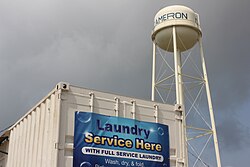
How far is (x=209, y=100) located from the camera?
2014 cm

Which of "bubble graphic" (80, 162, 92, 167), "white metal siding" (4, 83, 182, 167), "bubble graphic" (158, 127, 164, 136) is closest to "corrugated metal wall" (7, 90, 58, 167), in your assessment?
"white metal siding" (4, 83, 182, 167)

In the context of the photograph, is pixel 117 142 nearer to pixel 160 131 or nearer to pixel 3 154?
pixel 160 131

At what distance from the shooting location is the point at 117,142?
863 centimetres

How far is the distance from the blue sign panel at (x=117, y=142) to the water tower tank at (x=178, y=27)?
1209cm

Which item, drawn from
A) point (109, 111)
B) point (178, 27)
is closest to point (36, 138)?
point (109, 111)

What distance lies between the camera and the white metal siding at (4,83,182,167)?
810 cm

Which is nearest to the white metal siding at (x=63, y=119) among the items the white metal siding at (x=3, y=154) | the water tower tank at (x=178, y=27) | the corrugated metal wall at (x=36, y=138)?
the corrugated metal wall at (x=36, y=138)

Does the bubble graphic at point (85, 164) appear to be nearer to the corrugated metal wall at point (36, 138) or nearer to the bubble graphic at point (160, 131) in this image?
the corrugated metal wall at point (36, 138)

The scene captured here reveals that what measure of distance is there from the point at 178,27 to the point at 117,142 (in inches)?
514

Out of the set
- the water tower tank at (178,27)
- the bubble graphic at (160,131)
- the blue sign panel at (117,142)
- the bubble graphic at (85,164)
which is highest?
the water tower tank at (178,27)

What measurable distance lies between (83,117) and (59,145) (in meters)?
0.79

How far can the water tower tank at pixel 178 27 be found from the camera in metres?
20.7

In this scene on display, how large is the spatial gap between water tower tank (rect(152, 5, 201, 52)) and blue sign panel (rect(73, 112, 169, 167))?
39.7 feet

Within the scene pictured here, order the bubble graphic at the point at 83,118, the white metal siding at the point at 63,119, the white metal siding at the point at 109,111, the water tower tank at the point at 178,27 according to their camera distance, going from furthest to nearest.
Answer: the water tower tank at the point at 178,27, the bubble graphic at the point at 83,118, the white metal siding at the point at 109,111, the white metal siding at the point at 63,119
